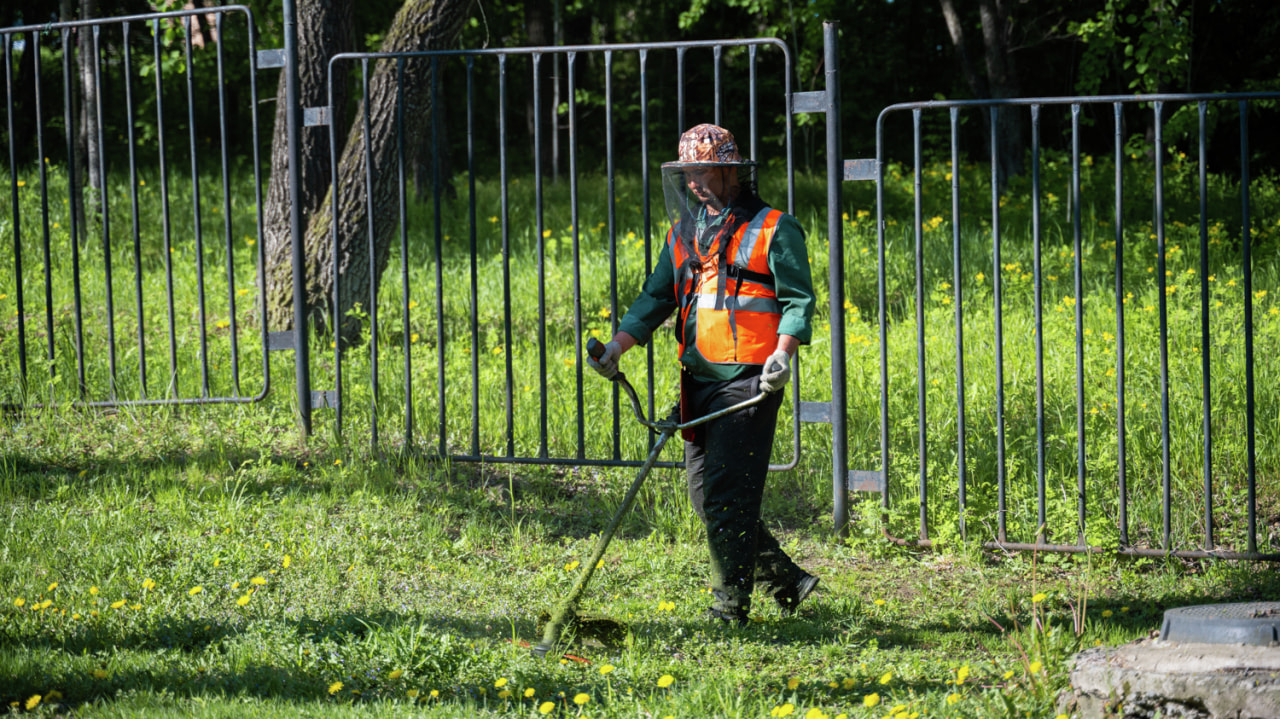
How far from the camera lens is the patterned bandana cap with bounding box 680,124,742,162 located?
3.83 m

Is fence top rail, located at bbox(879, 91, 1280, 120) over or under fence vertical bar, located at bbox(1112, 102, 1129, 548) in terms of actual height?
over

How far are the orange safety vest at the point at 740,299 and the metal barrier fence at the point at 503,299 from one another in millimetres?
683

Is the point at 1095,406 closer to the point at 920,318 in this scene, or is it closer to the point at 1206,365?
the point at 1206,365

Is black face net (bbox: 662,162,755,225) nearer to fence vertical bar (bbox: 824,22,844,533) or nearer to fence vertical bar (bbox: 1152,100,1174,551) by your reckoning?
fence vertical bar (bbox: 824,22,844,533)

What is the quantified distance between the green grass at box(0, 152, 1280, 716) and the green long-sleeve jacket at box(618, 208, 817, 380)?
919 mm

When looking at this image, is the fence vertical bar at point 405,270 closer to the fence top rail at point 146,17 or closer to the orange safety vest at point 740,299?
the fence top rail at point 146,17

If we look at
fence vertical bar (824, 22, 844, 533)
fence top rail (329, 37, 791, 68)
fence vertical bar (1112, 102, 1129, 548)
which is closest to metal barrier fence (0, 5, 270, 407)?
fence top rail (329, 37, 791, 68)

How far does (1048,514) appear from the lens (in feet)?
16.2

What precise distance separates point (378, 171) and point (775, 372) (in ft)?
14.4

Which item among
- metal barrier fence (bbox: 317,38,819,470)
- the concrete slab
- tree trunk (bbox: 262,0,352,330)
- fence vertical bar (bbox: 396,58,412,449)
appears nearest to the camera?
the concrete slab

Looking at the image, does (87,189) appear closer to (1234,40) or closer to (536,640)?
(536,640)

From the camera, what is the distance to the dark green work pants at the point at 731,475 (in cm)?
395

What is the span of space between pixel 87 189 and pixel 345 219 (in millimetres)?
4649

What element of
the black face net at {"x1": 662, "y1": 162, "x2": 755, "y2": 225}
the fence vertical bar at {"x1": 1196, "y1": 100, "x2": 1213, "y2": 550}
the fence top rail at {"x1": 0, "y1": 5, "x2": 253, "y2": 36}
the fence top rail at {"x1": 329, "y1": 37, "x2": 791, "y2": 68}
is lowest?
the fence vertical bar at {"x1": 1196, "y1": 100, "x2": 1213, "y2": 550}
